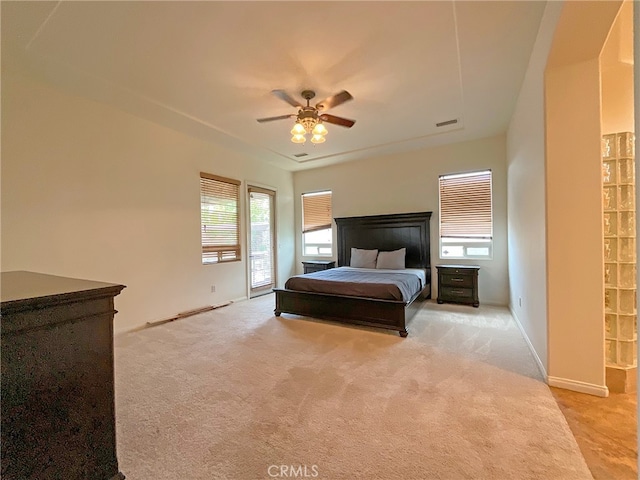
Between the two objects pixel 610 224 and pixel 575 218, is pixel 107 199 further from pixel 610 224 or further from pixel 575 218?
pixel 610 224

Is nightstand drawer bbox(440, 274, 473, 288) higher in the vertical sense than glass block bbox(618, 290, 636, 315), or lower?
lower

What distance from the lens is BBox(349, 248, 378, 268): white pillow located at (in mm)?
5277

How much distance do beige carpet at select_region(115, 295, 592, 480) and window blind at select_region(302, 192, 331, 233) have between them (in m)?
3.52

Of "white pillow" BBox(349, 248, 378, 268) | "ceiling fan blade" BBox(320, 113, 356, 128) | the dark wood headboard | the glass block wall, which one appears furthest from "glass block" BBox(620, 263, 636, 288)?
"white pillow" BBox(349, 248, 378, 268)

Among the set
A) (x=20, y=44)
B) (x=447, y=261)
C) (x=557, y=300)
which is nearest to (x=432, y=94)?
(x=557, y=300)

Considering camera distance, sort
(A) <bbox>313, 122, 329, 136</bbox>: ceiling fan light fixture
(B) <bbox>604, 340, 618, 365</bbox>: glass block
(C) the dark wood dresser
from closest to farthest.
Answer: (C) the dark wood dresser → (B) <bbox>604, 340, 618, 365</bbox>: glass block → (A) <bbox>313, 122, 329, 136</bbox>: ceiling fan light fixture

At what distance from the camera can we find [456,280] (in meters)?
4.60

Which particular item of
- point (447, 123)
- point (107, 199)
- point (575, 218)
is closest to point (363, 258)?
point (447, 123)

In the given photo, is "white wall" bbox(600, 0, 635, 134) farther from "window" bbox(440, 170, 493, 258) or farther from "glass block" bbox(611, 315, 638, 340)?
"window" bbox(440, 170, 493, 258)

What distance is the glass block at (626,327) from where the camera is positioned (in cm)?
209

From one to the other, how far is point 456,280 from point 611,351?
2.48 metres

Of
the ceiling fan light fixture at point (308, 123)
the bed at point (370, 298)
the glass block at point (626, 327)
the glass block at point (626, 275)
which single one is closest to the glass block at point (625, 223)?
the glass block at point (626, 275)

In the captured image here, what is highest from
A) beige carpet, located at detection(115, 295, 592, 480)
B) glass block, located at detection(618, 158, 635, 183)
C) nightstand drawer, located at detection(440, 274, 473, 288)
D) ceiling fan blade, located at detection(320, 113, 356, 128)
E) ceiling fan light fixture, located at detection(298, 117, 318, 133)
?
ceiling fan blade, located at detection(320, 113, 356, 128)

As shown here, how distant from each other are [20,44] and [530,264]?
5.16 metres
